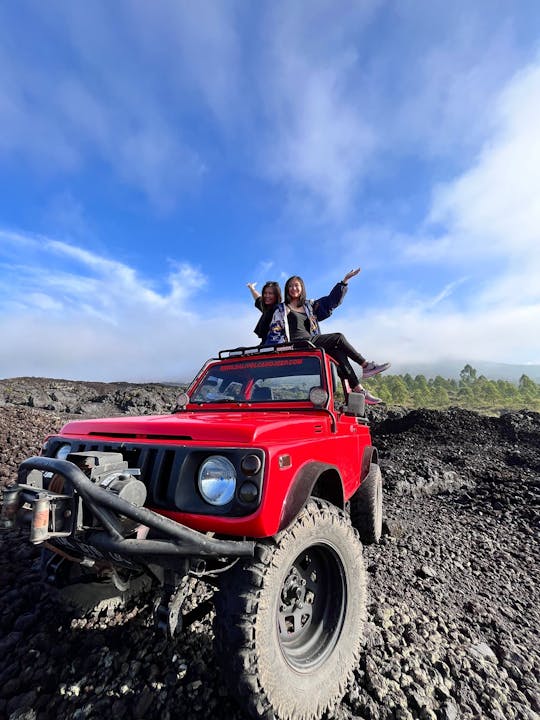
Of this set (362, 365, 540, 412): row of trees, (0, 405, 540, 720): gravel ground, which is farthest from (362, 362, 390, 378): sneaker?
(362, 365, 540, 412): row of trees

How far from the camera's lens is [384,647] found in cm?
264

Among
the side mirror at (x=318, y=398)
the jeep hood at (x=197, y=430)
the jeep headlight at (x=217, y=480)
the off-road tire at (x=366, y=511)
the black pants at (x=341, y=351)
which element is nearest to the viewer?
the jeep headlight at (x=217, y=480)

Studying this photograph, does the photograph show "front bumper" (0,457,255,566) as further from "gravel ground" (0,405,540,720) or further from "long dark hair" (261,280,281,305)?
"long dark hair" (261,280,281,305)

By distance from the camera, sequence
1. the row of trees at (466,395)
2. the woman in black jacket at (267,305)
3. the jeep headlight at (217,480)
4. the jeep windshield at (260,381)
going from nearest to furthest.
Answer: the jeep headlight at (217,480)
the jeep windshield at (260,381)
the woman in black jacket at (267,305)
the row of trees at (466,395)

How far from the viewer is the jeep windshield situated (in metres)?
3.65

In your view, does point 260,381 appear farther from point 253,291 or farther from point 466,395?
point 466,395

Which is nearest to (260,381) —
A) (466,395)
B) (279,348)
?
(279,348)

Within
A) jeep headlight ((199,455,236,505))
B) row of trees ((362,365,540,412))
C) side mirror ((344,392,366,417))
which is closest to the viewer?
jeep headlight ((199,455,236,505))

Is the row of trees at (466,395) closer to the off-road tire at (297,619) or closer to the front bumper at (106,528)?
the off-road tire at (297,619)

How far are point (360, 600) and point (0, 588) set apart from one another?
2.94m

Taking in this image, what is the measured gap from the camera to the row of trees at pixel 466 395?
173 feet

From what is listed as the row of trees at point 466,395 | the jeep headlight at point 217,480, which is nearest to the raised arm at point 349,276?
the jeep headlight at point 217,480

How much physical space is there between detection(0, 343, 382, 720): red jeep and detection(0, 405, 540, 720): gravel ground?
35 centimetres

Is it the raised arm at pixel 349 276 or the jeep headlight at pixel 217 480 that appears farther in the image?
the raised arm at pixel 349 276
